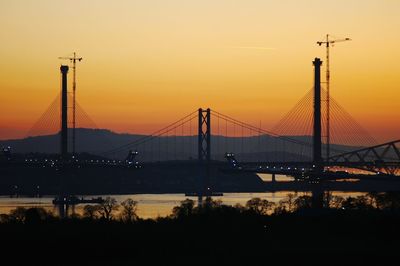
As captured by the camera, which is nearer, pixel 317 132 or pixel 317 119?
pixel 317 132

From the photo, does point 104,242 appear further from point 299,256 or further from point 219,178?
point 219,178

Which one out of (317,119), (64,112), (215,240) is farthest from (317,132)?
(64,112)

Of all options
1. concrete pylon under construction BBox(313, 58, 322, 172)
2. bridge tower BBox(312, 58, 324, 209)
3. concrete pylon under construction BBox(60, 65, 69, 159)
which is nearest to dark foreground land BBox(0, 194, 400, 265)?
bridge tower BBox(312, 58, 324, 209)

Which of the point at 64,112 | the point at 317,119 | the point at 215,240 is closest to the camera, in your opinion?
the point at 215,240

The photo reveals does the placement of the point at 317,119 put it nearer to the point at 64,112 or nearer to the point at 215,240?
the point at 215,240

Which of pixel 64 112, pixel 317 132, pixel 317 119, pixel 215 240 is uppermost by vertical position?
pixel 64 112

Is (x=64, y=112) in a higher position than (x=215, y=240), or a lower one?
higher

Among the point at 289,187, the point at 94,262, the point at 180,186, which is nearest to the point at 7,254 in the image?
the point at 94,262
